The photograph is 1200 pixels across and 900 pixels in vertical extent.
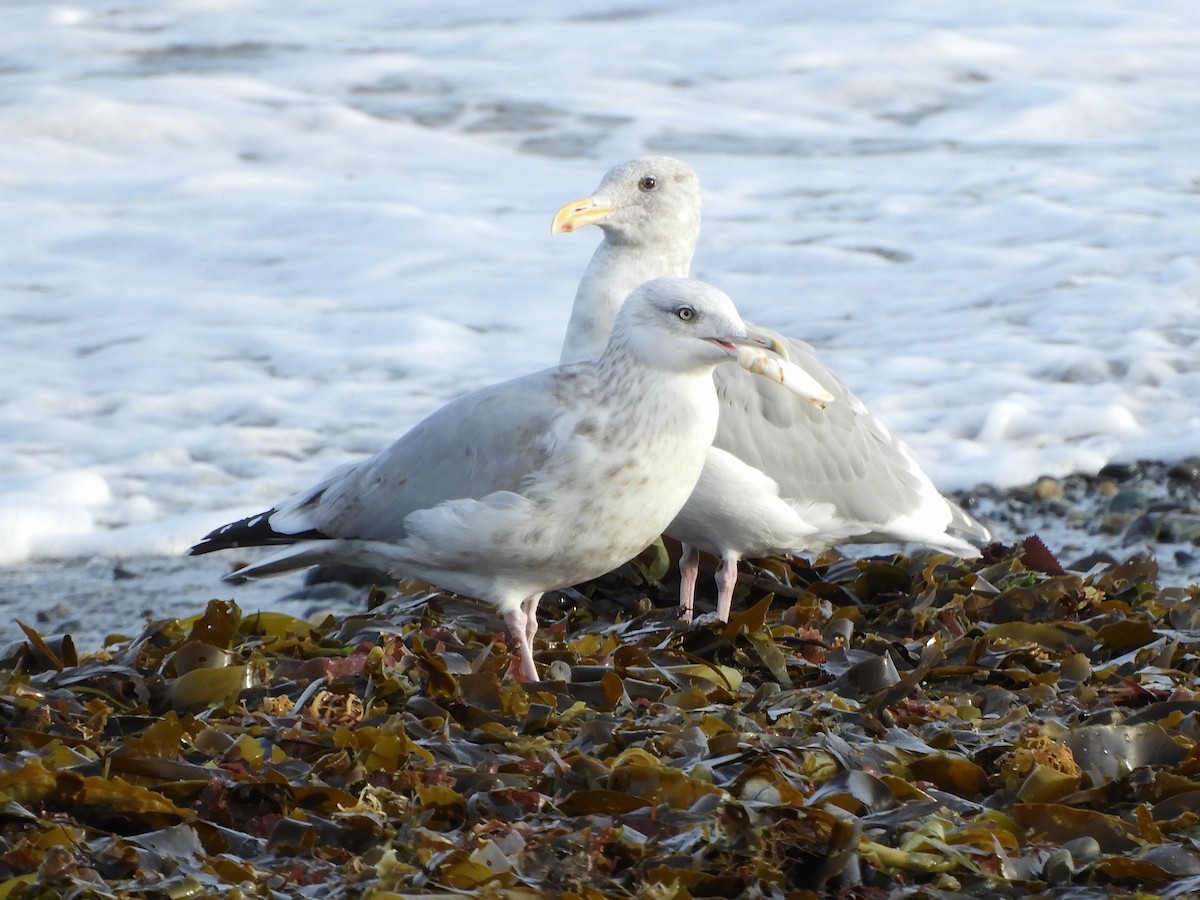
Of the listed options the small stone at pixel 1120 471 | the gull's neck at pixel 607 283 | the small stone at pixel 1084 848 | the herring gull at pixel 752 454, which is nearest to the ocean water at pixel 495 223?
the small stone at pixel 1120 471

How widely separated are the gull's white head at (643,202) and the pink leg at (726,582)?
1.09 meters

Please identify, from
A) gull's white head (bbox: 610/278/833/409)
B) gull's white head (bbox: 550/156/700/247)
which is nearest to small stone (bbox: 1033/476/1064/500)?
gull's white head (bbox: 550/156/700/247)

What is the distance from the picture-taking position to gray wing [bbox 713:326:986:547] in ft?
16.7

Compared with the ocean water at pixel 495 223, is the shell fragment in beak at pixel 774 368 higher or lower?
higher

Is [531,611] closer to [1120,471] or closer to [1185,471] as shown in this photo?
[1120,471]

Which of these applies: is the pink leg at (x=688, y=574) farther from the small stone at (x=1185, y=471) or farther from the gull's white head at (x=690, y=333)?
the small stone at (x=1185, y=471)

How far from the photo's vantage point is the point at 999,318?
8852 mm

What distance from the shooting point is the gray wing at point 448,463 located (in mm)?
4148

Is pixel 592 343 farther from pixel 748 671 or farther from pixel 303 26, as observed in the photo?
pixel 303 26

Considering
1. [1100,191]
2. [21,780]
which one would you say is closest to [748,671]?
[21,780]

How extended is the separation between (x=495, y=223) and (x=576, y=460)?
6797 millimetres

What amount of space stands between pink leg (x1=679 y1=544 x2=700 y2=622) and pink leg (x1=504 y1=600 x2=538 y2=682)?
802mm

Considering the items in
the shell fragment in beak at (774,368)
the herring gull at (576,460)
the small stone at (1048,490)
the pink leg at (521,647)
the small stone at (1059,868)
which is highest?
the shell fragment in beak at (774,368)

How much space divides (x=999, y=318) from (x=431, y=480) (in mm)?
5214
